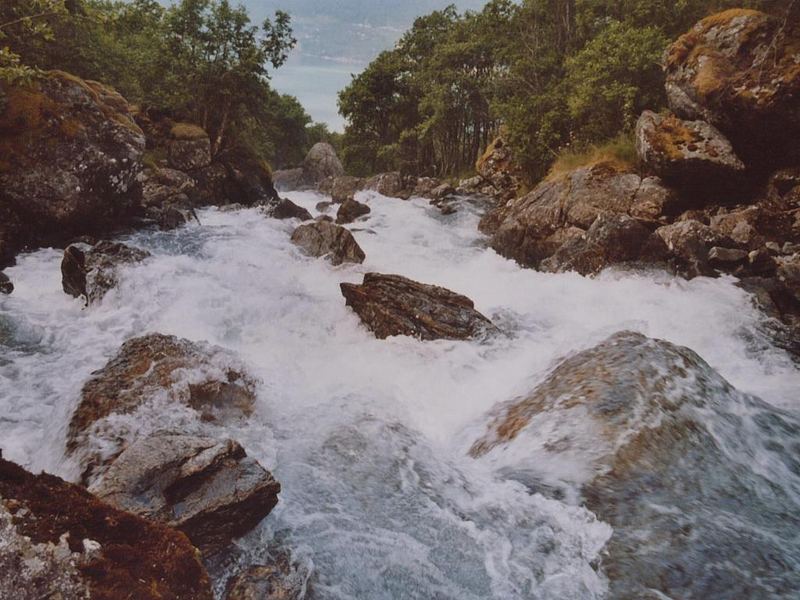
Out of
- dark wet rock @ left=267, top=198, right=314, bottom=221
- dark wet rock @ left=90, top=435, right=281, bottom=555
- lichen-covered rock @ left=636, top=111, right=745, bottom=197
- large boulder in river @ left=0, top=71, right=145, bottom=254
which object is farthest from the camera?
dark wet rock @ left=267, top=198, right=314, bottom=221

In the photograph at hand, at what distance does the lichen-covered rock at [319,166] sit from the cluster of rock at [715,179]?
35160mm

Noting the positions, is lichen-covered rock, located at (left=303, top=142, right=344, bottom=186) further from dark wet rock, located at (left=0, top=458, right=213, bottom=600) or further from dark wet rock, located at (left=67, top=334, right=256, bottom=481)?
dark wet rock, located at (left=0, top=458, right=213, bottom=600)

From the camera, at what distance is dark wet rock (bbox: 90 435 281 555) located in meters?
3.73

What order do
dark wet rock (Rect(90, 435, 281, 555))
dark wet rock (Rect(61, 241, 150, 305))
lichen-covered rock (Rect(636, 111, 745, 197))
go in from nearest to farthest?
dark wet rock (Rect(90, 435, 281, 555)) → dark wet rock (Rect(61, 241, 150, 305)) → lichen-covered rock (Rect(636, 111, 745, 197))

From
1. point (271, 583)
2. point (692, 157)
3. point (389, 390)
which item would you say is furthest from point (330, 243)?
point (271, 583)

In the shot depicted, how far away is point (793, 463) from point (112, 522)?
6.42 meters

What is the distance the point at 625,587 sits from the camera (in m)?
3.70

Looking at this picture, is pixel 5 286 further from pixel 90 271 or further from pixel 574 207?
pixel 574 207

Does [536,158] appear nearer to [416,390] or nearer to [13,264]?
[416,390]

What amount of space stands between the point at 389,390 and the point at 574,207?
10.2 meters

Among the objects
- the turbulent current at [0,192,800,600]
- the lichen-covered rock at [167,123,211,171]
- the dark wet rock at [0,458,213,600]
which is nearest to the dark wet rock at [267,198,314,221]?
the lichen-covered rock at [167,123,211,171]

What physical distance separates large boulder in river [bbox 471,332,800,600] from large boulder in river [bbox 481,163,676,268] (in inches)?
324

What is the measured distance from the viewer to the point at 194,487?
12.9ft

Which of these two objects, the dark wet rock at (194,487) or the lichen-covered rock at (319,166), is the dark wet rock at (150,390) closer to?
the dark wet rock at (194,487)
